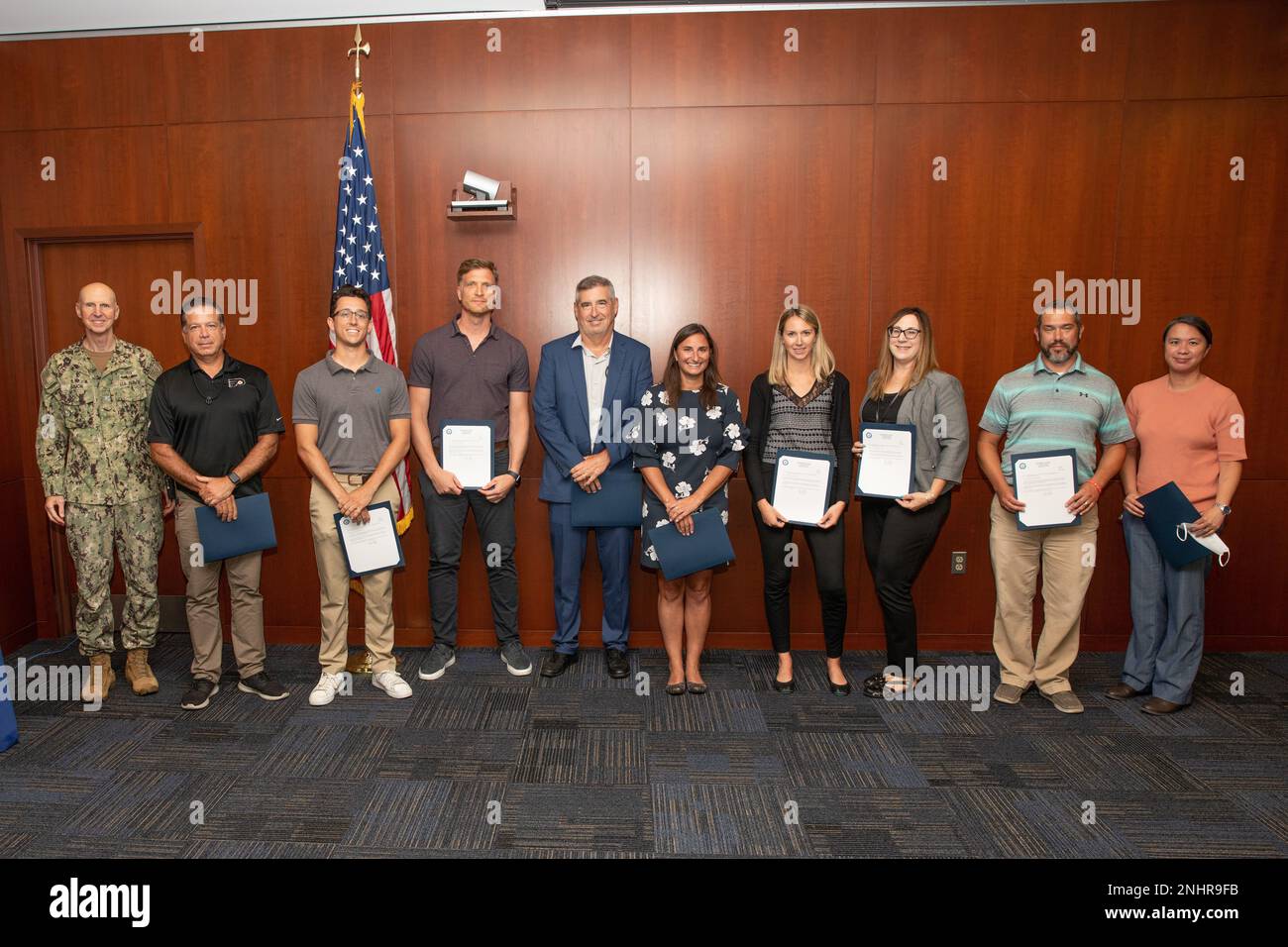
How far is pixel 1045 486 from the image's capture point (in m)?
3.41

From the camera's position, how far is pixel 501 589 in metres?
4.00

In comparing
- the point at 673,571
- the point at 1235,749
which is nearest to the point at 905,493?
the point at 673,571

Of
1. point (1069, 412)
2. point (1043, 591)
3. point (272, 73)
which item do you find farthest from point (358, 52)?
point (1043, 591)

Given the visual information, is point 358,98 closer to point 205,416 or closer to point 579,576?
point 205,416

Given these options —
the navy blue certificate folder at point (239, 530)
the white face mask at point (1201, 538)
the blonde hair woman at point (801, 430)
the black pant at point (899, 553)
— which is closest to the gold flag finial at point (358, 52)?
the navy blue certificate folder at point (239, 530)

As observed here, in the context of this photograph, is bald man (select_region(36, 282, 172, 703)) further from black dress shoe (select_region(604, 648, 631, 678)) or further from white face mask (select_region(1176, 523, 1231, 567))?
white face mask (select_region(1176, 523, 1231, 567))

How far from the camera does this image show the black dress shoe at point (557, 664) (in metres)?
3.93

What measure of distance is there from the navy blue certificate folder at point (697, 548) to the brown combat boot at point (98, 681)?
2798 mm

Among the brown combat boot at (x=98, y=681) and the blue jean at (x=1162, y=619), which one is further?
the brown combat boot at (x=98, y=681)

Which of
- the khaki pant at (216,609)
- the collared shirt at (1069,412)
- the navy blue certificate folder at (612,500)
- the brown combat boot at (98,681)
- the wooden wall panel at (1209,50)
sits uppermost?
the wooden wall panel at (1209,50)

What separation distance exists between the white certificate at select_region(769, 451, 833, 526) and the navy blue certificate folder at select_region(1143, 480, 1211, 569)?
1.47 metres

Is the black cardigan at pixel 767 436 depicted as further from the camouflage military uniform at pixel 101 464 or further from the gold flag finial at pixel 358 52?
the camouflage military uniform at pixel 101 464

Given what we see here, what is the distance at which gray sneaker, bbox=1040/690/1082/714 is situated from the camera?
139 inches

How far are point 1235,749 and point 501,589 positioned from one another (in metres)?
3.41
